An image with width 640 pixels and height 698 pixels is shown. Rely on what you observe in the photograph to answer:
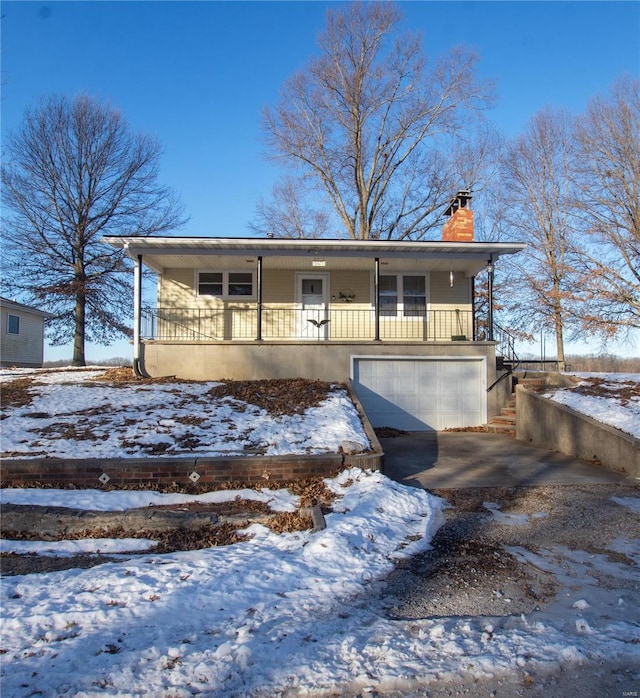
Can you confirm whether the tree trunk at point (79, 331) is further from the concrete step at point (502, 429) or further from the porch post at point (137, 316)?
the concrete step at point (502, 429)

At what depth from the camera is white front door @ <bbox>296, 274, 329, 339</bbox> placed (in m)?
15.0

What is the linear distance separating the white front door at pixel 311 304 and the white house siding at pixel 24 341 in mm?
14253

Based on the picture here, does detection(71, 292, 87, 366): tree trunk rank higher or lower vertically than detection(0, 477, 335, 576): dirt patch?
higher

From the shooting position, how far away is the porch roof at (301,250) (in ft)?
42.1

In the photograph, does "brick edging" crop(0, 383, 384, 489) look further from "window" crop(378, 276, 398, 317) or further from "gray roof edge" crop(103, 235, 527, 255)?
"window" crop(378, 276, 398, 317)

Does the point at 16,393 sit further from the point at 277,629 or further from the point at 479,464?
the point at 479,464

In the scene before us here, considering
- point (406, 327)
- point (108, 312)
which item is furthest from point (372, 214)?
point (108, 312)

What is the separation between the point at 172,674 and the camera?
265cm

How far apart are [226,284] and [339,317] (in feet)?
11.7

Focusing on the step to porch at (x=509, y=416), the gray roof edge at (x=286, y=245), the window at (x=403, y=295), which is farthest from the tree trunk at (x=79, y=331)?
the step to porch at (x=509, y=416)

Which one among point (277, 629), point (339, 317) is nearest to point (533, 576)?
point (277, 629)

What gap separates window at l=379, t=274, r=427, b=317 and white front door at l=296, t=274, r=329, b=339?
5.81 feet

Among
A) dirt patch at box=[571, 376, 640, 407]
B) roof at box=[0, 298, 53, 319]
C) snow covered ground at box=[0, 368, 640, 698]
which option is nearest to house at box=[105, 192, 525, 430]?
dirt patch at box=[571, 376, 640, 407]

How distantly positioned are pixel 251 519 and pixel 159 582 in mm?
1711
